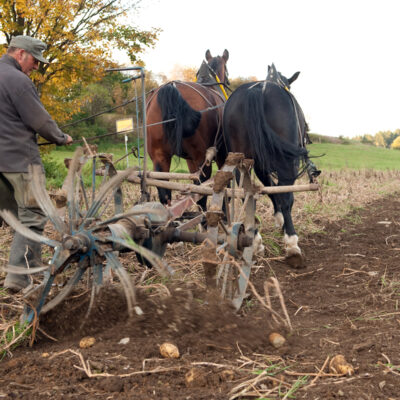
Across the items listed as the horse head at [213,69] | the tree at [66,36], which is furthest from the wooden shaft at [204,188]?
the tree at [66,36]

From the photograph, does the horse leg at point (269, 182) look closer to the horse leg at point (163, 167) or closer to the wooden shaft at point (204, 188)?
the wooden shaft at point (204, 188)

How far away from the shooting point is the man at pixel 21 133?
391 centimetres

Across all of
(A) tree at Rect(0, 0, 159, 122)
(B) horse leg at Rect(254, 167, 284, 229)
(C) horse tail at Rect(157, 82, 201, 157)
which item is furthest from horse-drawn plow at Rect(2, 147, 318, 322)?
(A) tree at Rect(0, 0, 159, 122)

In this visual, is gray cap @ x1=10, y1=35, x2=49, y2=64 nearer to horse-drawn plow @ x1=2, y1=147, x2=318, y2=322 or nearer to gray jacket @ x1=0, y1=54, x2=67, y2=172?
gray jacket @ x1=0, y1=54, x2=67, y2=172

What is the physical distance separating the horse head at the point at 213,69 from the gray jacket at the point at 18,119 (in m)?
4.01

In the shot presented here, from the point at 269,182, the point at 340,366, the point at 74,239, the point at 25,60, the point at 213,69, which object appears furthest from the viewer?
the point at 213,69

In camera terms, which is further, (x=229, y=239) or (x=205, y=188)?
(x=205, y=188)

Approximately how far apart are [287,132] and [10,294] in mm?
3164

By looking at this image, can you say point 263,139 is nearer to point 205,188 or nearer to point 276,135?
point 276,135

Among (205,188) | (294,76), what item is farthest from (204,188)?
(294,76)

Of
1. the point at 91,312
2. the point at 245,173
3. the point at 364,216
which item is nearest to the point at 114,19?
the point at 364,216

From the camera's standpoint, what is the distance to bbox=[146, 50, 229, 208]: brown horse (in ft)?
20.3

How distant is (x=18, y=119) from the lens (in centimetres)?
401

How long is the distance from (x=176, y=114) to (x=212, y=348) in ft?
12.2
